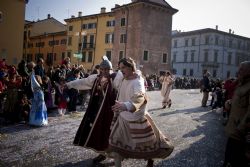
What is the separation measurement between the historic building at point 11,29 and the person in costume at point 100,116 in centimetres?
2903

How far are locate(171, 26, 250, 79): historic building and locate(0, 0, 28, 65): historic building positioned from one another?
1498 inches

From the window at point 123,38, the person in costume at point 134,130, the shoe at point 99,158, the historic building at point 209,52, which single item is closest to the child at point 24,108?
the shoe at point 99,158

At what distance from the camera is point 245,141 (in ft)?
14.6

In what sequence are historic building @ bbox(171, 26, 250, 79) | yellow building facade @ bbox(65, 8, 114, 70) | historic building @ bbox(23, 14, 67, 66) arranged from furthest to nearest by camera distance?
1. historic building @ bbox(171, 26, 250, 79)
2. historic building @ bbox(23, 14, 67, 66)
3. yellow building facade @ bbox(65, 8, 114, 70)

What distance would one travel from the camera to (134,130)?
4.79m

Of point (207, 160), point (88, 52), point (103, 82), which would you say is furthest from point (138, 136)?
point (88, 52)

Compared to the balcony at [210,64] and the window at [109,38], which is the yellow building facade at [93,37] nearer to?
the window at [109,38]

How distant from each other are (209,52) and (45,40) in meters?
33.7

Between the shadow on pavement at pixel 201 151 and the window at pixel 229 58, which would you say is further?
the window at pixel 229 58

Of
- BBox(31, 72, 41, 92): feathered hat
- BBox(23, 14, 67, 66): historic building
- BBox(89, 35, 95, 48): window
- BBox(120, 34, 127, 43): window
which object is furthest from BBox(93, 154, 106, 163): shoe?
BBox(23, 14, 67, 66): historic building

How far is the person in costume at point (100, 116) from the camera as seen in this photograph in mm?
5680

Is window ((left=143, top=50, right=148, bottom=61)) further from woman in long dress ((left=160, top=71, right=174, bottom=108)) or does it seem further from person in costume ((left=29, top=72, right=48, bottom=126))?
person in costume ((left=29, top=72, right=48, bottom=126))

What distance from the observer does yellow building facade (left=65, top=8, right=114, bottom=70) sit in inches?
1935

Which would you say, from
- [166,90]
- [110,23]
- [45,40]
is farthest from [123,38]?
[166,90]
